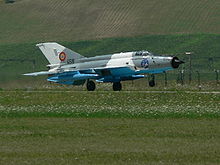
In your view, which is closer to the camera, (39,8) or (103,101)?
(103,101)

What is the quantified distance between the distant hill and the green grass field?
172 ft

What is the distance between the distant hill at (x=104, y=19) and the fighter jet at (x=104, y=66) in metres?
37.5

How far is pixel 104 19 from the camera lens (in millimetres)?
94750

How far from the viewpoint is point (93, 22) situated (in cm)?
9444

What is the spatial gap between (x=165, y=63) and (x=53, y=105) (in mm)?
13652

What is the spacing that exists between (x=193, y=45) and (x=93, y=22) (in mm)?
16042

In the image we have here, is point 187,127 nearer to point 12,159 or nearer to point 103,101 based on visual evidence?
point 12,159

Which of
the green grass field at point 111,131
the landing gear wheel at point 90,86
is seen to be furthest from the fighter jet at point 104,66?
the green grass field at point 111,131

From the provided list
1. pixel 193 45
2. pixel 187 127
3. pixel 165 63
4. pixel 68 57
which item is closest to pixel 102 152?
pixel 187 127

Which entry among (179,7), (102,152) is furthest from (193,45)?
(102,152)

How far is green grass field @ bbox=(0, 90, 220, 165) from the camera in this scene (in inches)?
678

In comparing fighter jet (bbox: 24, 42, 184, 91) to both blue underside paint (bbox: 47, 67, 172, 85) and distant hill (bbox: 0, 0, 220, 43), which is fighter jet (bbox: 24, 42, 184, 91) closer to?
blue underside paint (bbox: 47, 67, 172, 85)

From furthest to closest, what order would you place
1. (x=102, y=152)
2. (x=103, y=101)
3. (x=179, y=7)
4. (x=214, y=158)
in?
(x=179, y=7) < (x=103, y=101) < (x=102, y=152) < (x=214, y=158)

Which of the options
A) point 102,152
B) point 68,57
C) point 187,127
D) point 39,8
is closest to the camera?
point 102,152
